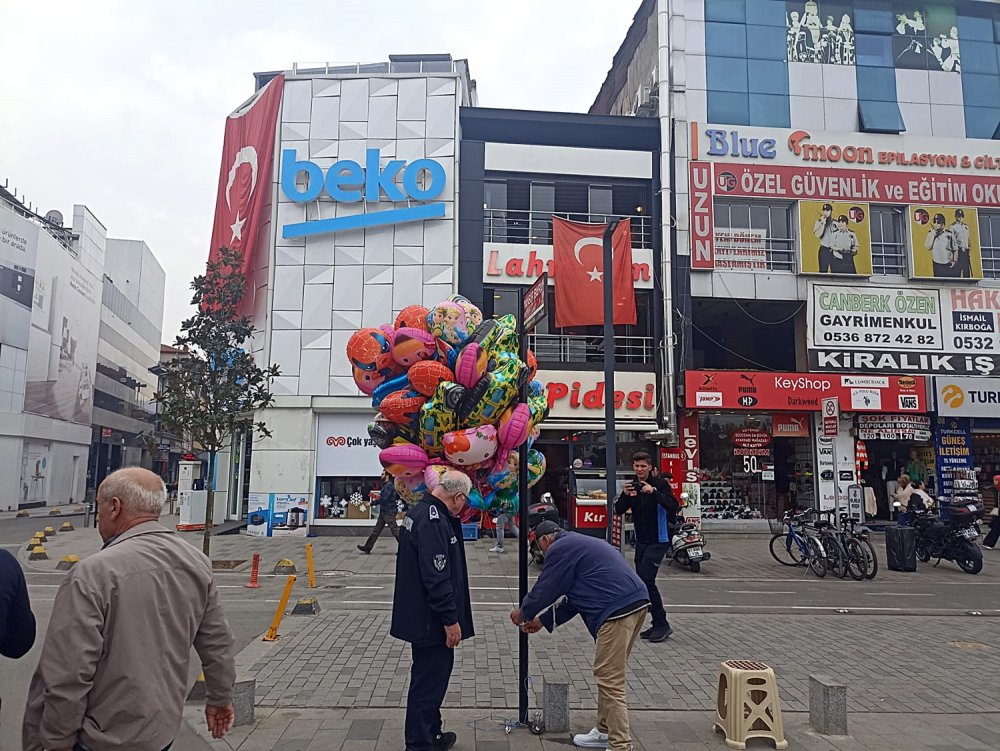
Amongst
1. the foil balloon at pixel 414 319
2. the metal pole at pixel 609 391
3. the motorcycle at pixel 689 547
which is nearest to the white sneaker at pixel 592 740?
the metal pole at pixel 609 391

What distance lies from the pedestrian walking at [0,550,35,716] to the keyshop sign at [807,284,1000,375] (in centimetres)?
2042

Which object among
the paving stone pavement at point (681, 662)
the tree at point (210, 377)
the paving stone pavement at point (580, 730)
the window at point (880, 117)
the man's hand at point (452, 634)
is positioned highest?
the window at point (880, 117)

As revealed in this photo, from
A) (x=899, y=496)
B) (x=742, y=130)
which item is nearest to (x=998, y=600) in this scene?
(x=899, y=496)

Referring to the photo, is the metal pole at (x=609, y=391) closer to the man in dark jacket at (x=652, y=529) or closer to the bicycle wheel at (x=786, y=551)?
the man in dark jacket at (x=652, y=529)

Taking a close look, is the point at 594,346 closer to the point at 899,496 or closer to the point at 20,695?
the point at 899,496

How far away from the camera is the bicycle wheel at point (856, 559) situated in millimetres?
12711

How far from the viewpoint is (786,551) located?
50.9ft

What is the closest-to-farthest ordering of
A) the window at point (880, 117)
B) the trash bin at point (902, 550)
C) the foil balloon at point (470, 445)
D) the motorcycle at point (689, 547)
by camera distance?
the foil balloon at point (470, 445), the motorcycle at point (689, 547), the trash bin at point (902, 550), the window at point (880, 117)

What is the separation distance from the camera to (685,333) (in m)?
19.9

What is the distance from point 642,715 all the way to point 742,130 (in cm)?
1920

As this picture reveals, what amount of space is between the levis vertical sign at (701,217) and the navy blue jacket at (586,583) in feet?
54.4

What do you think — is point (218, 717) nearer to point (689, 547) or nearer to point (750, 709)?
point (750, 709)

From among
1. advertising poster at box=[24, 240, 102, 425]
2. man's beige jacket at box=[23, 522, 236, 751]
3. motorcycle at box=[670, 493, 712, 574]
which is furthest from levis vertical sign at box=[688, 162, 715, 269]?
advertising poster at box=[24, 240, 102, 425]

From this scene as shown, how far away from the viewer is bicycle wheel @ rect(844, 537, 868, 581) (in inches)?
500
